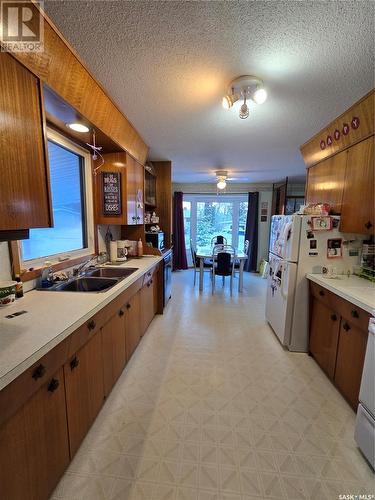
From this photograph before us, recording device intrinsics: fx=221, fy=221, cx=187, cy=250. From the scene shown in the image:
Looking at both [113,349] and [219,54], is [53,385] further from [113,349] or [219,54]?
[219,54]

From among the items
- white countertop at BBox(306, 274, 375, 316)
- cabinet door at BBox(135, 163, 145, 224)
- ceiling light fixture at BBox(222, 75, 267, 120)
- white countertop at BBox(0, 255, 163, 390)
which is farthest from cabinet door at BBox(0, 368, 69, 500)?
cabinet door at BBox(135, 163, 145, 224)

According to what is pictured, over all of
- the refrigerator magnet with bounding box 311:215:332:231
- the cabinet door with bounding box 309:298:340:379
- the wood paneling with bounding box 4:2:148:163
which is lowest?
the cabinet door with bounding box 309:298:340:379

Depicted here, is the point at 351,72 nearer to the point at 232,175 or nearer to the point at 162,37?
the point at 162,37

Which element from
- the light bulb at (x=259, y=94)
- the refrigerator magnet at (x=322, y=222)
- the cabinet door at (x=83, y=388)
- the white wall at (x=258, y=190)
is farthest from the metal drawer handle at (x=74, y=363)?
the white wall at (x=258, y=190)

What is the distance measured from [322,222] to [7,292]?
8.74 ft

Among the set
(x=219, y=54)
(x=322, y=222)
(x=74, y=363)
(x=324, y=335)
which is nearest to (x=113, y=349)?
(x=74, y=363)

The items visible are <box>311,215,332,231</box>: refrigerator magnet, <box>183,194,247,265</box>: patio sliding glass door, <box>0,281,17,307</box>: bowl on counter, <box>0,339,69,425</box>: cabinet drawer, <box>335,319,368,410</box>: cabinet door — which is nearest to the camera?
<box>0,339,69,425</box>: cabinet drawer

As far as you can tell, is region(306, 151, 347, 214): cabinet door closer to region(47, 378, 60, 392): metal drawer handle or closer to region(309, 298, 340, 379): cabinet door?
region(309, 298, 340, 379): cabinet door

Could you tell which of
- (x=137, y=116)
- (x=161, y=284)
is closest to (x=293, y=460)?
(x=161, y=284)

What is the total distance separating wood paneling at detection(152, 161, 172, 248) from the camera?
12.3 feet

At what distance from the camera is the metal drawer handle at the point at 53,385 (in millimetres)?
1020

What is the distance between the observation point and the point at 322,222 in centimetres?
224

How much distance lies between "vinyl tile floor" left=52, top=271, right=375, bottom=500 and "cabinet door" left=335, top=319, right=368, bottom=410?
135mm

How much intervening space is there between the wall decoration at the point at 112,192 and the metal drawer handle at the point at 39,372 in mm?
1805
